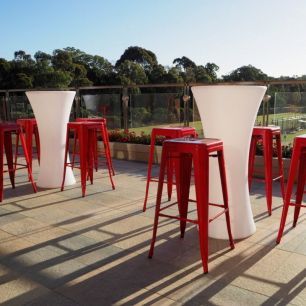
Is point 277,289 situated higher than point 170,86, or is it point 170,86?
point 170,86

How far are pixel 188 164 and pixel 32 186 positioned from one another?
2821 millimetres

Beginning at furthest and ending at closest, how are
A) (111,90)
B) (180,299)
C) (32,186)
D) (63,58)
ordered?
(63,58) < (111,90) < (32,186) < (180,299)

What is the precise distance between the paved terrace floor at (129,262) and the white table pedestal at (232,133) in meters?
0.20

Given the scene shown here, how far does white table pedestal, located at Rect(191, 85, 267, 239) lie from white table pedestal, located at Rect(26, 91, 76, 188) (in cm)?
252

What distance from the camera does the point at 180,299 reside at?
2.27 meters

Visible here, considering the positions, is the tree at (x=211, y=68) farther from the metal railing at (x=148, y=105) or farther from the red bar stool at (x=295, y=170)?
the red bar stool at (x=295, y=170)

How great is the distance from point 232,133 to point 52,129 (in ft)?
9.58

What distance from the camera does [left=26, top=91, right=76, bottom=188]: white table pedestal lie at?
5039 millimetres

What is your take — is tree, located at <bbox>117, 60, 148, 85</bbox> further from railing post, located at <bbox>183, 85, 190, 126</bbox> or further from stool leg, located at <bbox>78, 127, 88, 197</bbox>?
stool leg, located at <bbox>78, 127, 88, 197</bbox>

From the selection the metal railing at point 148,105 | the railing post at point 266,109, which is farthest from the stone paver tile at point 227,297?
the railing post at point 266,109

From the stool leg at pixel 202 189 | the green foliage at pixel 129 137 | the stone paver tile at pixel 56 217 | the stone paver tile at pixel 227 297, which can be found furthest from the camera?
the green foliage at pixel 129 137

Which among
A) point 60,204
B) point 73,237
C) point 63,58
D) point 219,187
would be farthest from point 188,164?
point 63,58

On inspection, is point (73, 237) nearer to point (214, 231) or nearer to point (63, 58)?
point (214, 231)

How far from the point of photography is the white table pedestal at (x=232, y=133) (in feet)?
9.94
